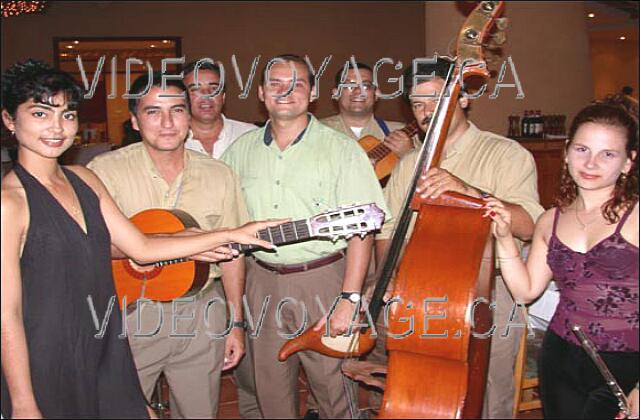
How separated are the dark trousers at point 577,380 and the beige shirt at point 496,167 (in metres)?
0.53

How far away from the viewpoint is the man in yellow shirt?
250 centimetres

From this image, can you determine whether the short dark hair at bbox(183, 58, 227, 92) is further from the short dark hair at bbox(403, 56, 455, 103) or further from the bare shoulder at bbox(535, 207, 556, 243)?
the bare shoulder at bbox(535, 207, 556, 243)

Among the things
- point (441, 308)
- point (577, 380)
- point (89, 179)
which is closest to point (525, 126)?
point (577, 380)

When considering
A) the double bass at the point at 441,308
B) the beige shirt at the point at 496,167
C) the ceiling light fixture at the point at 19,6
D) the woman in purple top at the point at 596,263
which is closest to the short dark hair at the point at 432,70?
the beige shirt at the point at 496,167

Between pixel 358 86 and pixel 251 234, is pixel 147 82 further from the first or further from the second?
pixel 358 86

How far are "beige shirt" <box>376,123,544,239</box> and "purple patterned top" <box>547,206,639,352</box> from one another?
0.44 meters

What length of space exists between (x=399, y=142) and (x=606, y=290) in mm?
2262

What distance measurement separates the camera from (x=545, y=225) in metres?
2.14

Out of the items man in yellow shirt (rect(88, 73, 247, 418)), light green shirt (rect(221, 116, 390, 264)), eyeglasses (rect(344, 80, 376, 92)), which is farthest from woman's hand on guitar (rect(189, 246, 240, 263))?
eyeglasses (rect(344, 80, 376, 92))

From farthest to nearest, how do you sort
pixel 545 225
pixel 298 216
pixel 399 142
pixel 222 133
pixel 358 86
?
pixel 358 86, pixel 399 142, pixel 222 133, pixel 298 216, pixel 545 225

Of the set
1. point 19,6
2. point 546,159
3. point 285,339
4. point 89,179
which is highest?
point 19,6

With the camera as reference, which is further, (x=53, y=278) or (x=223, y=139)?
(x=223, y=139)

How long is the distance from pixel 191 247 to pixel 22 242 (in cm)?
66

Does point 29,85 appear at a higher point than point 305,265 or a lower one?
higher
